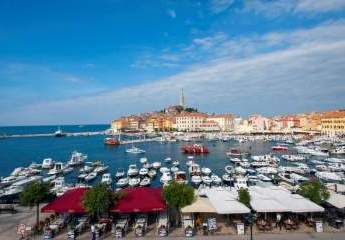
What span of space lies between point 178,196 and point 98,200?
406cm

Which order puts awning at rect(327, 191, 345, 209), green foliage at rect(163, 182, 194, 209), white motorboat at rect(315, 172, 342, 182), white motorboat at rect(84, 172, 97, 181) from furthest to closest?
white motorboat at rect(84, 172, 97, 181) → white motorboat at rect(315, 172, 342, 182) → awning at rect(327, 191, 345, 209) → green foliage at rect(163, 182, 194, 209)

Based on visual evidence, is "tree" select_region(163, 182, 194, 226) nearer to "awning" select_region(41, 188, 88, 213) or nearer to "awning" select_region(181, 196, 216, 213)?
"awning" select_region(181, 196, 216, 213)

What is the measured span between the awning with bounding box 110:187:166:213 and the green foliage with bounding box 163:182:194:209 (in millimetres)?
587

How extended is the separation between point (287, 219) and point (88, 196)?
10043 mm

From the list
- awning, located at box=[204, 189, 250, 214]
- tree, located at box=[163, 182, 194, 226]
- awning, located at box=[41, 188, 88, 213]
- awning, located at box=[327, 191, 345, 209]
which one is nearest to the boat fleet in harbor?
awning, located at box=[204, 189, 250, 214]

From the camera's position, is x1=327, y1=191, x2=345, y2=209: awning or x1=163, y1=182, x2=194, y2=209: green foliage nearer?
x1=163, y1=182, x2=194, y2=209: green foliage

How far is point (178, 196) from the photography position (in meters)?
19.0

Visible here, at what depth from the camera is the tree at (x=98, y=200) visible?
1803 cm

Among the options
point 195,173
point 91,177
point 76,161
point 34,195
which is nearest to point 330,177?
point 195,173

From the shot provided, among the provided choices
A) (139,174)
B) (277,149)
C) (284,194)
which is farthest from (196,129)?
(284,194)

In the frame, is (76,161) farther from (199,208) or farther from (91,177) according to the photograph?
(199,208)

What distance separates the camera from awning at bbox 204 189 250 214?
17922mm

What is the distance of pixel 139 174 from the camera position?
4638 centimetres

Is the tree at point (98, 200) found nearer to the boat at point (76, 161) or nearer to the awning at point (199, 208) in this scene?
the awning at point (199, 208)
